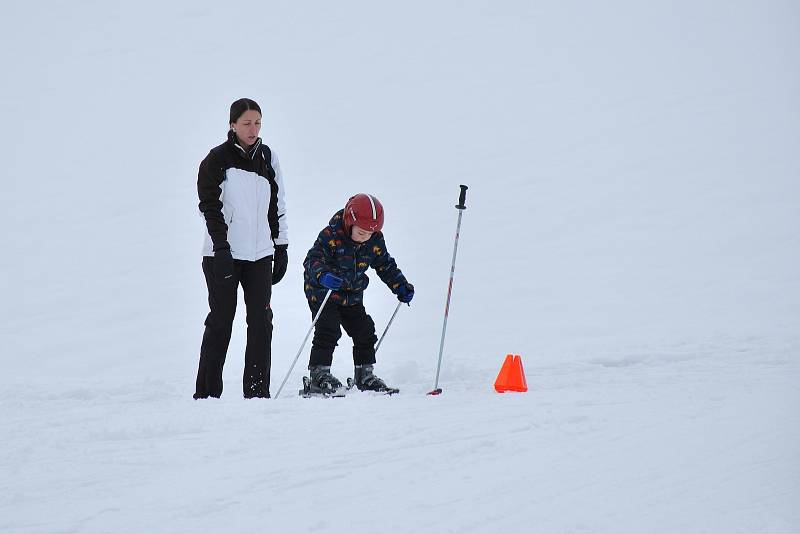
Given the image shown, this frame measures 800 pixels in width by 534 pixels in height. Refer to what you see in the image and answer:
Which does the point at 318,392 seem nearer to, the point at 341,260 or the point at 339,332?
the point at 339,332

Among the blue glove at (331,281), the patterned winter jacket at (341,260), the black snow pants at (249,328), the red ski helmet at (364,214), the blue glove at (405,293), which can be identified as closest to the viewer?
the black snow pants at (249,328)

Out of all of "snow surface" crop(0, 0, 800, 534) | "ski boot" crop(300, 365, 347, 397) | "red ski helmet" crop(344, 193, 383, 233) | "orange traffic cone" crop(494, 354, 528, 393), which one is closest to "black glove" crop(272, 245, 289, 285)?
"red ski helmet" crop(344, 193, 383, 233)

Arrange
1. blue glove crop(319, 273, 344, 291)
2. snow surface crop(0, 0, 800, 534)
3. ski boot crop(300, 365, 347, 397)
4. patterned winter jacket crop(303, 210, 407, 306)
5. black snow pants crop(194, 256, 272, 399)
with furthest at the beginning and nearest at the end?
patterned winter jacket crop(303, 210, 407, 306), ski boot crop(300, 365, 347, 397), blue glove crop(319, 273, 344, 291), black snow pants crop(194, 256, 272, 399), snow surface crop(0, 0, 800, 534)

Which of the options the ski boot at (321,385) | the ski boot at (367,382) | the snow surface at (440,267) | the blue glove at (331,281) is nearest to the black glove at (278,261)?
the blue glove at (331,281)

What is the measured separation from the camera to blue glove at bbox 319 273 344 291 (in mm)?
5316

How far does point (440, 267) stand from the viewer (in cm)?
1165

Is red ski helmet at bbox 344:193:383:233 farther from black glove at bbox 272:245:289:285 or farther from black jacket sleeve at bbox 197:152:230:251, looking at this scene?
black jacket sleeve at bbox 197:152:230:251

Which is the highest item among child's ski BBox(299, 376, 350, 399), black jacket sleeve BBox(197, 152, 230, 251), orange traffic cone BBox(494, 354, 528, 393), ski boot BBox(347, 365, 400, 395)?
black jacket sleeve BBox(197, 152, 230, 251)

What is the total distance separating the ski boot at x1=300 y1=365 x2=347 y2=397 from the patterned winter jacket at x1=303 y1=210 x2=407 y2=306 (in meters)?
0.48

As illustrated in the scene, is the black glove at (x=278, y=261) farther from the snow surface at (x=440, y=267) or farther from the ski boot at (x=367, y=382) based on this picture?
the snow surface at (x=440, y=267)

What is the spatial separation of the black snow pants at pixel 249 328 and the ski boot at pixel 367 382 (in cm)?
76

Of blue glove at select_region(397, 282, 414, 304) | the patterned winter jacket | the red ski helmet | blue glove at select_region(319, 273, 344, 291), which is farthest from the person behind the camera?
blue glove at select_region(397, 282, 414, 304)

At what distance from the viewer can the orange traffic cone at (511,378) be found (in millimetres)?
5387

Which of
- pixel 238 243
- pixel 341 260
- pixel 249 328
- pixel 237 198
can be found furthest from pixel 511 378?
pixel 237 198
